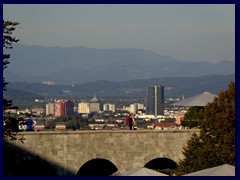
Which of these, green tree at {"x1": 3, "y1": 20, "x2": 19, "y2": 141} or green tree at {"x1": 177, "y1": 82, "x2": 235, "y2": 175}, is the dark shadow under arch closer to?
green tree at {"x1": 177, "y1": 82, "x2": 235, "y2": 175}

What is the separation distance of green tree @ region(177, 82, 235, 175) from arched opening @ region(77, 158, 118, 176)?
7.42m

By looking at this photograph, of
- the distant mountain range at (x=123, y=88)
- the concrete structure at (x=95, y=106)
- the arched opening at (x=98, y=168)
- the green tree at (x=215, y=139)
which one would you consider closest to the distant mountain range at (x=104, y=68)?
the distant mountain range at (x=123, y=88)

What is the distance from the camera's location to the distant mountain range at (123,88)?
460 feet

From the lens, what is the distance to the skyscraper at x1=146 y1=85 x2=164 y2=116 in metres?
98.1

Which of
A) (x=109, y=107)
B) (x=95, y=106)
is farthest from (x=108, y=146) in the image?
(x=109, y=107)

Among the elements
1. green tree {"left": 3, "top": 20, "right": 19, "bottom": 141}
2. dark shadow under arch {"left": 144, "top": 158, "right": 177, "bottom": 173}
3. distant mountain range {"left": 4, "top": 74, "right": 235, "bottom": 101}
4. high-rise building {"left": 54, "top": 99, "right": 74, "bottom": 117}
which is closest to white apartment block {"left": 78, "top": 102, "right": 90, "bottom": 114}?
distant mountain range {"left": 4, "top": 74, "right": 235, "bottom": 101}

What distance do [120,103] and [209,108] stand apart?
136m

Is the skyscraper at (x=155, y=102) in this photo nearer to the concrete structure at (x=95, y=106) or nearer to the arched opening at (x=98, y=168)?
the concrete structure at (x=95, y=106)

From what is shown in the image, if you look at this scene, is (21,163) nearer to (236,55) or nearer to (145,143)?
(145,143)

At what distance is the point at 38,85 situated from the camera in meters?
161

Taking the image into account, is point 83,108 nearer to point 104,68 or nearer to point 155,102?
point 155,102

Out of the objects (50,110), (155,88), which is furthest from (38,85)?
(155,88)

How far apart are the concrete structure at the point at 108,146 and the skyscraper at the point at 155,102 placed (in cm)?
6024

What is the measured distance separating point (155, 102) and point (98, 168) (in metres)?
71.0
